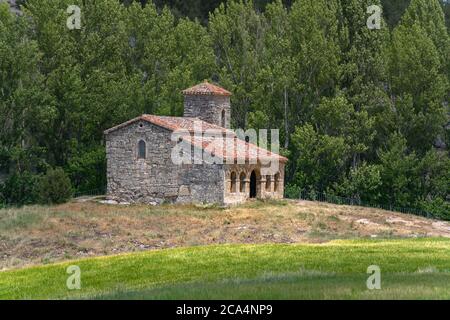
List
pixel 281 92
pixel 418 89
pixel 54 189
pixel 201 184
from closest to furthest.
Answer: pixel 201 184
pixel 54 189
pixel 418 89
pixel 281 92

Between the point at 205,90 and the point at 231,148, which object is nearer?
the point at 231,148

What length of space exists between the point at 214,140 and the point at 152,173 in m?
3.99

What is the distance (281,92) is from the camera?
61.1 meters

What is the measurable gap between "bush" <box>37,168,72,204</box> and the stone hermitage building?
2.75m

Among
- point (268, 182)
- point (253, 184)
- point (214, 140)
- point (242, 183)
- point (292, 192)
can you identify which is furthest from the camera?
point (292, 192)

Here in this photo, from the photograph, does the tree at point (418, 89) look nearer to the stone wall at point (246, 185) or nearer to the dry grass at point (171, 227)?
the dry grass at point (171, 227)

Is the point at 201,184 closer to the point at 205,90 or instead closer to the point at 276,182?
the point at 276,182

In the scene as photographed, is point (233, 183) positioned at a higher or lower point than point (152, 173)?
lower

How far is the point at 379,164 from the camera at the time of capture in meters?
59.6

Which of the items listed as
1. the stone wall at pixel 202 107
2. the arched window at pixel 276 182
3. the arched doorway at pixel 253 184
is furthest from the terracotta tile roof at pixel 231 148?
the stone wall at pixel 202 107

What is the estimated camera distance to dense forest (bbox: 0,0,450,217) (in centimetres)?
5750

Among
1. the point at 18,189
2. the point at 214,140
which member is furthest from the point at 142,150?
the point at 18,189

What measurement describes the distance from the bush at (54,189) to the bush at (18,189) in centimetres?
349

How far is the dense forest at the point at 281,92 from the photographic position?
57.5 meters
